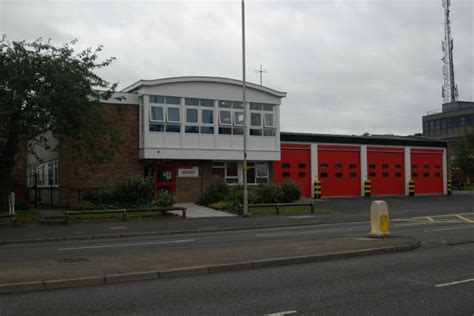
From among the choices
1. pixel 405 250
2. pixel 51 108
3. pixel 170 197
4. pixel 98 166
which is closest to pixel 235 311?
pixel 405 250

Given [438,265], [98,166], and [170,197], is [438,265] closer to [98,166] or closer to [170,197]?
[170,197]

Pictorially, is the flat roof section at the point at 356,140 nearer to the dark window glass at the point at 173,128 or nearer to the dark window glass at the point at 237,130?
the dark window glass at the point at 237,130

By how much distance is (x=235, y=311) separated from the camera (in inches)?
262

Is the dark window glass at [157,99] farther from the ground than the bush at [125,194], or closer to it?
farther from the ground

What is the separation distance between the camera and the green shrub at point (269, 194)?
2911cm

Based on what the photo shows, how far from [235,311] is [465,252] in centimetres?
733

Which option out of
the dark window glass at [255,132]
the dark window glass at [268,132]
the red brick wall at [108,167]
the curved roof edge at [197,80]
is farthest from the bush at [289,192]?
the red brick wall at [108,167]

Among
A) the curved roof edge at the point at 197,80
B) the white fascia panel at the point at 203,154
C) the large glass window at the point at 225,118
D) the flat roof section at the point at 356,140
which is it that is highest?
the curved roof edge at the point at 197,80

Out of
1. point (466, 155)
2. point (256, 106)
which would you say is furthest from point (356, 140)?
point (466, 155)

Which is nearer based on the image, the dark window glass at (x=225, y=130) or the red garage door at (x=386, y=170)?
the dark window glass at (x=225, y=130)

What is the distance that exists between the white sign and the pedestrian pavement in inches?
706

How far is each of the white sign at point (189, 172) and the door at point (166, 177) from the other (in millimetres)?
411

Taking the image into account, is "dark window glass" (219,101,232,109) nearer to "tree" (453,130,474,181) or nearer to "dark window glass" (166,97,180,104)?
"dark window glass" (166,97,180,104)

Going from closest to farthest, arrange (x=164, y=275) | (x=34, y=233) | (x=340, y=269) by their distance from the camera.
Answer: (x=164, y=275)
(x=340, y=269)
(x=34, y=233)
